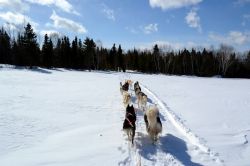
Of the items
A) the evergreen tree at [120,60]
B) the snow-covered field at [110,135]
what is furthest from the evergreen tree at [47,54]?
the snow-covered field at [110,135]

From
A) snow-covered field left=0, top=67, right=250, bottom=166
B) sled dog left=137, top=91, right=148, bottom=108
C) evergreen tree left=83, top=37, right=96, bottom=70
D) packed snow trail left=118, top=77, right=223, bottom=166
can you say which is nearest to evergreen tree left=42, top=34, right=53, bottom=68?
evergreen tree left=83, top=37, right=96, bottom=70

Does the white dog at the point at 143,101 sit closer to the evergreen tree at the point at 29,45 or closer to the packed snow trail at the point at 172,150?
the packed snow trail at the point at 172,150

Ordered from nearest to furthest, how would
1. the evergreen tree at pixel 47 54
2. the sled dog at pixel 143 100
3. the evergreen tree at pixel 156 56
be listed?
the sled dog at pixel 143 100
the evergreen tree at pixel 47 54
the evergreen tree at pixel 156 56

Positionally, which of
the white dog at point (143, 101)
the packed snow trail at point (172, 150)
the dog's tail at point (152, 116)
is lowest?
the packed snow trail at point (172, 150)

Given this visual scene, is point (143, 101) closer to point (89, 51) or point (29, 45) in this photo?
point (29, 45)

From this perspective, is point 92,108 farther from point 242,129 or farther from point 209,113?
point 242,129

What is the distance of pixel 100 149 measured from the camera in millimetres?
8930

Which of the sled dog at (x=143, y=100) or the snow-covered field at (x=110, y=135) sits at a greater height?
the sled dog at (x=143, y=100)

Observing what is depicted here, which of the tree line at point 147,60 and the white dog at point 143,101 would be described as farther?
the tree line at point 147,60

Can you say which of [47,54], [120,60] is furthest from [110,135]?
[120,60]

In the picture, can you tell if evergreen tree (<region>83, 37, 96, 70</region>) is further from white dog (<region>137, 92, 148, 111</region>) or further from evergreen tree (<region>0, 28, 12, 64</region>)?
white dog (<region>137, 92, 148, 111</region>)

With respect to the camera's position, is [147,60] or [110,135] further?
[147,60]

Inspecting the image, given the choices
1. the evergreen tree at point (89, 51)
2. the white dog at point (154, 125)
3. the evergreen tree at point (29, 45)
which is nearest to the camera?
the white dog at point (154, 125)

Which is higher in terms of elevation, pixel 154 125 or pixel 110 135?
pixel 154 125
